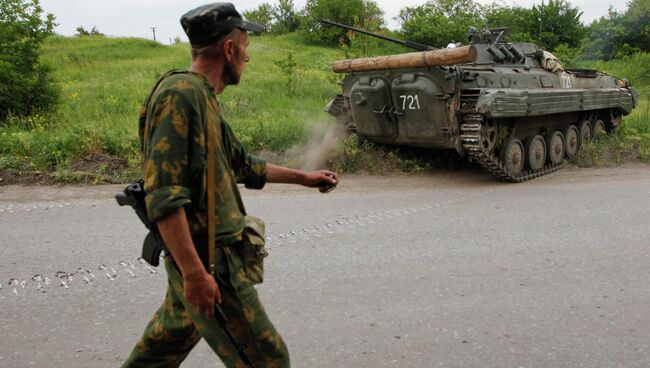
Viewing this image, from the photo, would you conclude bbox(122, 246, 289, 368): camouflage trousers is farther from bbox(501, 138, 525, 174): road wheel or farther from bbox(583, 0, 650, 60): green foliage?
bbox(583, 0, 650, 60): green foliage

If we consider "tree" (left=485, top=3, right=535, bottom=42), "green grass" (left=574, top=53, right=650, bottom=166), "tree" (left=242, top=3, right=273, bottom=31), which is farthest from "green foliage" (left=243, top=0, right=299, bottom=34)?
"green grass" (left=574, top=53, right=650, bottom=166)

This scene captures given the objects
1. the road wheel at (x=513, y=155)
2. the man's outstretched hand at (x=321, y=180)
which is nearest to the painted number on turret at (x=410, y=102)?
the road wheel at (x=513, y=155)

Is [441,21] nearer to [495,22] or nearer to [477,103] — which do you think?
[495,22]

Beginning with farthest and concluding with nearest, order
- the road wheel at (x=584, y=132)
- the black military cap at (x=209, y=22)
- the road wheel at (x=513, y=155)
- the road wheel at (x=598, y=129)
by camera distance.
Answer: the road wheel at (x=598, y=129) → the road wheel at (x=584, y=132) → the road wheel at (x=513, y=155) → the black military cap at (x=209, y=22)

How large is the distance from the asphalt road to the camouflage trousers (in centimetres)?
106

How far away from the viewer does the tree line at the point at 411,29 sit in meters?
12.5

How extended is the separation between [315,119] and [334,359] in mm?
9015

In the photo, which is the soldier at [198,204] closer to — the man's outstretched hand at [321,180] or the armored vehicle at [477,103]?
the man's outstretched hand at [321,180]

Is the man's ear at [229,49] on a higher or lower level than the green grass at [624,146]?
higher

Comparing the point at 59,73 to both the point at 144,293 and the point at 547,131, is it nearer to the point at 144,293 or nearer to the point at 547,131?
the point at 547,131

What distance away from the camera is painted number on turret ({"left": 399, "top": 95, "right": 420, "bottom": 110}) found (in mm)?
9234

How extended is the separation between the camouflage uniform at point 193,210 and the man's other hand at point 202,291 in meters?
0.09

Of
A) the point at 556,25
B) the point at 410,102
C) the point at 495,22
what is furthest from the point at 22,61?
the point at 495,22

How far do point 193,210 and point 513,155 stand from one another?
8162 mm
